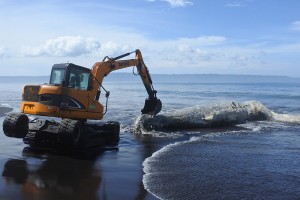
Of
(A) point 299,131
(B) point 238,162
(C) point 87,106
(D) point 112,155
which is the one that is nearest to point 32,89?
(C) point 87,106

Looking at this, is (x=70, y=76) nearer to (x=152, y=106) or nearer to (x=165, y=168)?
(x=165, y=168)

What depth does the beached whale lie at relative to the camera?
755 inches

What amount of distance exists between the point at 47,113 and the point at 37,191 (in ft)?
15.5

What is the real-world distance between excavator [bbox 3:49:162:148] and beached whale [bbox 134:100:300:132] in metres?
4.75

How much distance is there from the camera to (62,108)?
42.4 ft

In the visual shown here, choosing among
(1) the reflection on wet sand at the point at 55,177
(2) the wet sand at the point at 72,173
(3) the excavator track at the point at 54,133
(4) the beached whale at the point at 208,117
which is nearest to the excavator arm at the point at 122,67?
(4) the beached whale at the point at 208,117

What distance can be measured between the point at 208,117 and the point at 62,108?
10.8 meters

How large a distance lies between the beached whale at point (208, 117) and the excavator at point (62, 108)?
4745mm

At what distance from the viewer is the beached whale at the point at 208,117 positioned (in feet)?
63.0

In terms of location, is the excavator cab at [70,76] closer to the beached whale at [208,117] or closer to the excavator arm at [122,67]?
the excavator arm at [122,67]

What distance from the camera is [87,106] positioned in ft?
45.0

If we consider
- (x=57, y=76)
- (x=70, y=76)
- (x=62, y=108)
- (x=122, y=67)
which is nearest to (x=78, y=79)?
(x=70, y=76)

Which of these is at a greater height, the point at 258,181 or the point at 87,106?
the point at 87,106

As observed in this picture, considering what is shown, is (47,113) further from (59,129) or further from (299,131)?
(299,131)
